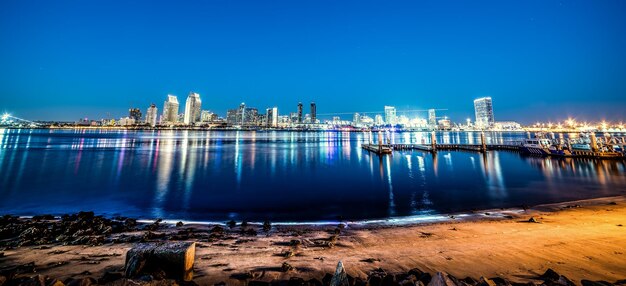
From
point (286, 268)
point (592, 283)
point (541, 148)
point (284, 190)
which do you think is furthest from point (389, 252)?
point (541, 148)

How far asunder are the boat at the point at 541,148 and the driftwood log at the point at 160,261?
5289 centimetres

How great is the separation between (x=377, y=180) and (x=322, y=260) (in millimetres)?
18150

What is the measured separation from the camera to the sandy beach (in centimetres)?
560

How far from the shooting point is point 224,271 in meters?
5.60

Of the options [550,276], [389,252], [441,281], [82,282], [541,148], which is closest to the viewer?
[441,281]

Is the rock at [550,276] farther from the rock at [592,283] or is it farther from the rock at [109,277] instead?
the rock at [109,277]

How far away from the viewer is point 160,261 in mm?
4797

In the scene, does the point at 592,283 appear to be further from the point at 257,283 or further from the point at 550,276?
the point at 257,283

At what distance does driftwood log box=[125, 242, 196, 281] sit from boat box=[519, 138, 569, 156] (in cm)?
5289

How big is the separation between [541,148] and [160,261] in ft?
182

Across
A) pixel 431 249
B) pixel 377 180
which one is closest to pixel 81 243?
pixel 431 249

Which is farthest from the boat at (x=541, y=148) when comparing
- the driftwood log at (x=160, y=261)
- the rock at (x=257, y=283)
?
the driftwood log at (x=160, y=261)

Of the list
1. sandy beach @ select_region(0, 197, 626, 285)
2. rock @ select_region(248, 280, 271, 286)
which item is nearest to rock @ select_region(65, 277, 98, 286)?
sandy beach @ select_region(0, 197, 626, 285)

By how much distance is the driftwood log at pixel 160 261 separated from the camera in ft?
15.6
